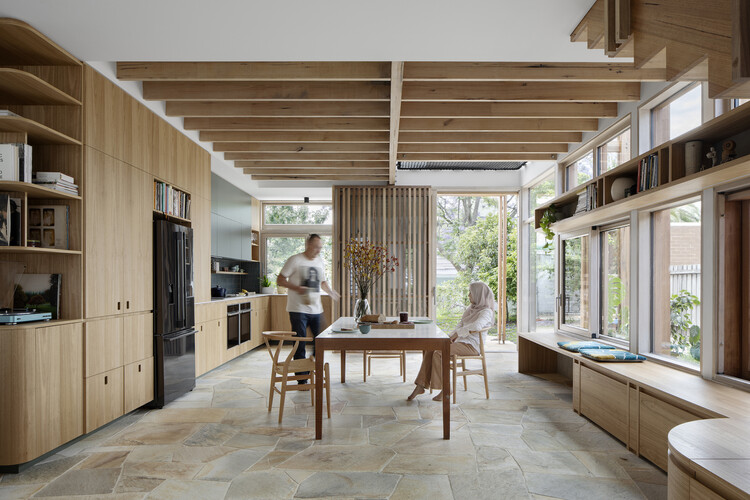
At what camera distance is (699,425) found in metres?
1.92

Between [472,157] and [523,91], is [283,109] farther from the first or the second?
[472,157]

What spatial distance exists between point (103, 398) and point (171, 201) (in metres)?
2.04

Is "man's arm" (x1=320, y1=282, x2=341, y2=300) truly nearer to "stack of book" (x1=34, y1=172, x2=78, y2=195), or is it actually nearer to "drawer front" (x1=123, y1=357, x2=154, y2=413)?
"drawer front" (x1=123, y1=357, x2=154, y2=413)

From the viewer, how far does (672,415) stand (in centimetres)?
294

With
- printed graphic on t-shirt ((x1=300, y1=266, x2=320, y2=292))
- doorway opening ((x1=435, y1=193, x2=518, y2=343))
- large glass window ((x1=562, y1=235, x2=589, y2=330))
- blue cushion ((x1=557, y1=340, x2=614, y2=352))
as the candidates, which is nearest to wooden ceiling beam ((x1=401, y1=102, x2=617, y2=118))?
large glass window ((x1=562, y1=235, x2=589, y2=330))

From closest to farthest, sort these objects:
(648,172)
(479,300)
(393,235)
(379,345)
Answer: (648,172), (379,345), (479,300), (393,235)

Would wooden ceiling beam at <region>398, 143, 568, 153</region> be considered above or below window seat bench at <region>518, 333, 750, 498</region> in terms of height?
above

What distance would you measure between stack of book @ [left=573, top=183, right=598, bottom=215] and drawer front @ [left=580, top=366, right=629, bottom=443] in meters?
1.51

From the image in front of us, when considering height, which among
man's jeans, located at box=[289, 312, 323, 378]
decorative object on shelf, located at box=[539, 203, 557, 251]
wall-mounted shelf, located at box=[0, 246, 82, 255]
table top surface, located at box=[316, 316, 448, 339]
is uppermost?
decorative object on shelf, located at box=[539, 203, 557, 251]

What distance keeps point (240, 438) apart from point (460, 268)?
9106mm

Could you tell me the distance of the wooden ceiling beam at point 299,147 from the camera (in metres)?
6.21

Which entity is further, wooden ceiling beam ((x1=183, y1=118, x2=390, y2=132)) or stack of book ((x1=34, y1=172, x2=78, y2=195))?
wooden ceiling beam ((x1=183, y1=118, x2=390, y2=132))

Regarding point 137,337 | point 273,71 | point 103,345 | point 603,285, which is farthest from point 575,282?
point 103,345

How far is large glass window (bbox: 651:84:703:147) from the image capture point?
3770 mm
